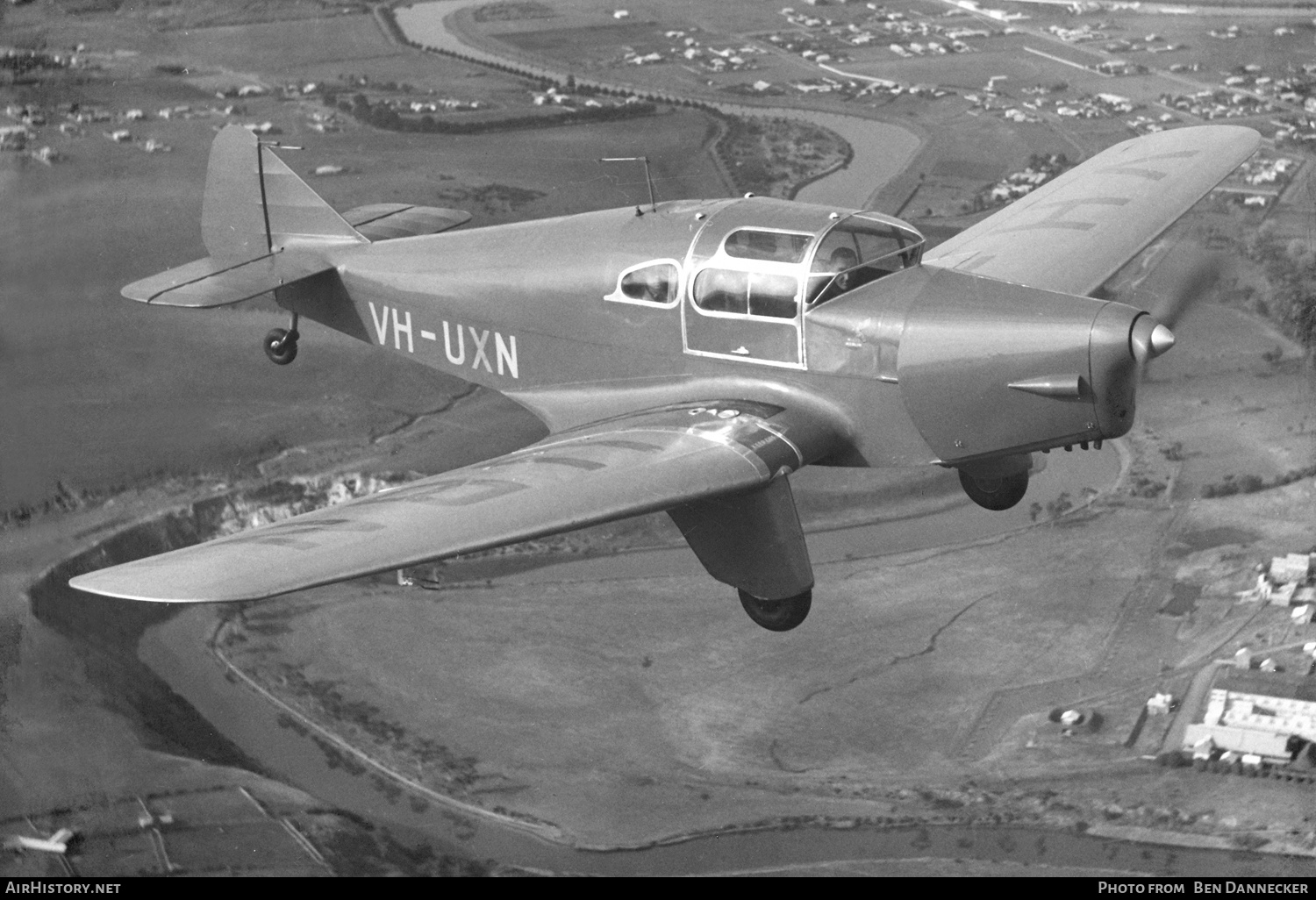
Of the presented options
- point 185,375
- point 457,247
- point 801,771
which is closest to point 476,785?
point 801,771

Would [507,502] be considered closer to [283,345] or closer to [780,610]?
[780,610]

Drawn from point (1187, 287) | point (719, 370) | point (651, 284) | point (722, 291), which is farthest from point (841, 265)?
point (1187, 287)

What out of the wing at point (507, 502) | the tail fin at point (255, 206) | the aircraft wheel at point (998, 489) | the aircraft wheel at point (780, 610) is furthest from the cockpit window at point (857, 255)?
the tail fin at point (255, 206)

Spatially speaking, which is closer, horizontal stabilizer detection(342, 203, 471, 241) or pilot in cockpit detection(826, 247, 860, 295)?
pilot in cockpit detection(826, 247, 860, 295)

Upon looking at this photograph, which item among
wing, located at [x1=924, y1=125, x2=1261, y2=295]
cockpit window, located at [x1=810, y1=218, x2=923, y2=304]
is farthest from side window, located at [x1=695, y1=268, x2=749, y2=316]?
wing, located at [x1=924, y1=125, x2=1261, y2=295]

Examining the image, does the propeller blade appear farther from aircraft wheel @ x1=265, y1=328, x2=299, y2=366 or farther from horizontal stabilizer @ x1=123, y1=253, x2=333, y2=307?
aircraft wheel @ x1=265, y1=328, x2=299, y2=366

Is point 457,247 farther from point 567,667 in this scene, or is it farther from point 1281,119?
point 1281,119
